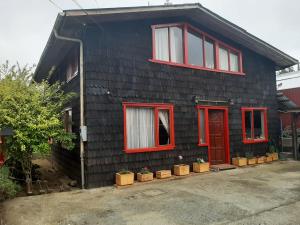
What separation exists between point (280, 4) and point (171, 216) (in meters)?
19.4

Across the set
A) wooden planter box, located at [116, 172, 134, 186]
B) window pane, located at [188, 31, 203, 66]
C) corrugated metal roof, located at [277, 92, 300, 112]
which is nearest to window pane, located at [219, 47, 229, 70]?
window pane, located at [188, 31, 203, 66]

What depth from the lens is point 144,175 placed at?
336 inches

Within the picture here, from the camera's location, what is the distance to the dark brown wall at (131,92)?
8141mm

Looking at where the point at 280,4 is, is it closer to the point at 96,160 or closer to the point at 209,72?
the point at 209,72

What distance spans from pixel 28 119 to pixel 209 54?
711 cm

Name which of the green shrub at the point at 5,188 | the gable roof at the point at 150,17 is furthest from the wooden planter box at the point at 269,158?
the green shrub at the point at 5,188

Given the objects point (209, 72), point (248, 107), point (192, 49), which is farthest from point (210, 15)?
point (248, 107)

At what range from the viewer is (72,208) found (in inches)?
238

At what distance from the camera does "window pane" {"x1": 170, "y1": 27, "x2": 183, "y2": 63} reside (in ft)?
33.1

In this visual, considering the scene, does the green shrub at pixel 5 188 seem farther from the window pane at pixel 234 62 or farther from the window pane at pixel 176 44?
the window pane at pixel 234 62

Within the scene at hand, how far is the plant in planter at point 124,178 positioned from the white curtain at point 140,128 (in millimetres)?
814

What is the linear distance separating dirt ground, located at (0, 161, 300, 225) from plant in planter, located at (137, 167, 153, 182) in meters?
0.26

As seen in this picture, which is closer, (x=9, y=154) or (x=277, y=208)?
(x=277, y=208)

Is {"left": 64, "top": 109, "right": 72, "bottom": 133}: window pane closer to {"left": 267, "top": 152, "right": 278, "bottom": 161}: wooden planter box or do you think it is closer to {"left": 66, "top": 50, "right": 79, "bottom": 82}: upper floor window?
{"left": 66, "top": 50, "right": 79, "bottom": 82}: upper floor window
